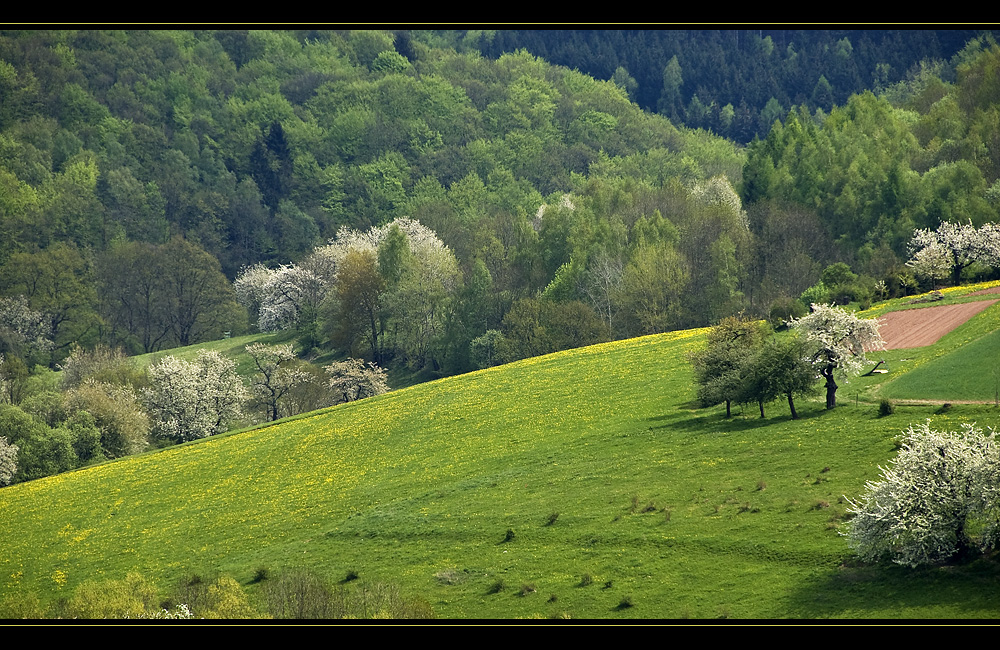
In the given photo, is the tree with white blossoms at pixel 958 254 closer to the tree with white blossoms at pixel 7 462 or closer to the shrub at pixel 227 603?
the shrub at pixel 227 603

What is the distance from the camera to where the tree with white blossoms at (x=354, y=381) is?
105m

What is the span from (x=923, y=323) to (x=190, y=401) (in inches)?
2372

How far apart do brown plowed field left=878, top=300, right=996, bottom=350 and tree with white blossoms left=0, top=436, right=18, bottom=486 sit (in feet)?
196

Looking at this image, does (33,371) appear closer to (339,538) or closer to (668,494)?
(339,538)

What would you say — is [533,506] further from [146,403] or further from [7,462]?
[146,403]

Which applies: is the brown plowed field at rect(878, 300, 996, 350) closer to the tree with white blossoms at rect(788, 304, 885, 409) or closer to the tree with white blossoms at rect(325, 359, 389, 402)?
the tree with white blossoms at rect(788, 304, 885, 409)

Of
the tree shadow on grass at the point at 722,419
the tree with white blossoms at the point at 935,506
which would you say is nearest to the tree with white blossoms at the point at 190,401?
the tree shadow on grass at the point at 722,419

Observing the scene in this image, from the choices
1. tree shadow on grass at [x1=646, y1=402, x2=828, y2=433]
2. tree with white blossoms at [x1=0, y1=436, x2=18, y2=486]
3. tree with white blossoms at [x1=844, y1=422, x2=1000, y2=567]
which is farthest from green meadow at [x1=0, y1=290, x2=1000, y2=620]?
tree with white blossoms at [x1=0, y1=436, x2=18, y2=486]

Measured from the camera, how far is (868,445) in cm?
4656

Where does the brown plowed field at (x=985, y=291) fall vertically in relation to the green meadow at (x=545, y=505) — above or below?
above

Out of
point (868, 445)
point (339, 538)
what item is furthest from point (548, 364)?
point (868, 445)

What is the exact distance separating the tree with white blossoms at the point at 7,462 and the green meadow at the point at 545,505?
5.77 metres

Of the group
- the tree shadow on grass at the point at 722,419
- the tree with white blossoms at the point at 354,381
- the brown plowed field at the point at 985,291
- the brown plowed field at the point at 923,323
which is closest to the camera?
the tree shadow on grass at the point at 722,419

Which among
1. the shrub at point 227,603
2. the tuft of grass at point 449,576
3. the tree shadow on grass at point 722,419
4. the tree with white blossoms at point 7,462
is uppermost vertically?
the tree with white blossoms at point 7,462
